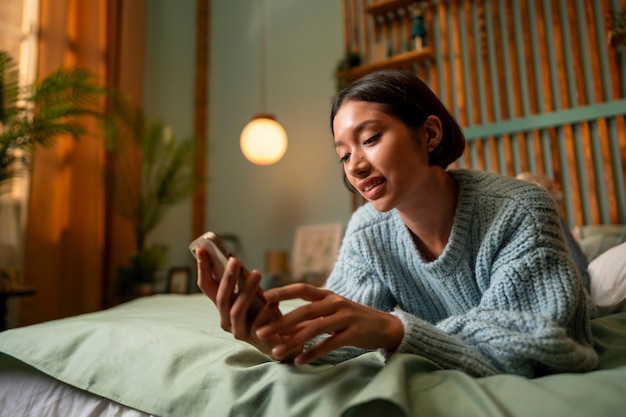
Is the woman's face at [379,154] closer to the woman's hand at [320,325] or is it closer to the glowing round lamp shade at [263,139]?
the woman's hand at [320,325]

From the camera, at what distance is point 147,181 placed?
2865 mm

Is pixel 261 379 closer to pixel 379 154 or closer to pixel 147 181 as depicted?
pixel 379 154

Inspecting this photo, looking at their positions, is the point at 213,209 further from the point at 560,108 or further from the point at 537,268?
the point at 537,268

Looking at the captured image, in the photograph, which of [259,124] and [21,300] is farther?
[259,124]

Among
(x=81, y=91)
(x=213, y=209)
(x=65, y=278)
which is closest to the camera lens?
(x=81, y=91)

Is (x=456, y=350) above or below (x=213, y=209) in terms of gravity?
below

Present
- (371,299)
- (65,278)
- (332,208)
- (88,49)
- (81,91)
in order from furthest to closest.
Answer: (332,208) → (88,49) → (65,278) → (81,91) → (371,299)

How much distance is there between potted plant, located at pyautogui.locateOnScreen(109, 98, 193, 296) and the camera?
8.71ft

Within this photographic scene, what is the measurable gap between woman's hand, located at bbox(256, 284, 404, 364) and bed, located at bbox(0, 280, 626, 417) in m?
0.04

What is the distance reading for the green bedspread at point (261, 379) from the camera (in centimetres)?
52

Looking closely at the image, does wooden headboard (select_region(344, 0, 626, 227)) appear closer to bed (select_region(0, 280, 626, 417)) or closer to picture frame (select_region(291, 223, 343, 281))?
picture frame (select_region(291, 223, 343, 281))

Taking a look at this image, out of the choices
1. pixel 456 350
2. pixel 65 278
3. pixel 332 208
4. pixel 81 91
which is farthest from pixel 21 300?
pixel 456 350

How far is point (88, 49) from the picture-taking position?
2814 mm

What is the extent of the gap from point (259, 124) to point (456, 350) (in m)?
2.42
